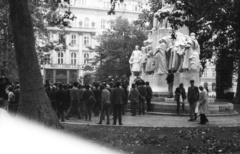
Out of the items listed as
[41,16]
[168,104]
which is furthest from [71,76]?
[168,104]

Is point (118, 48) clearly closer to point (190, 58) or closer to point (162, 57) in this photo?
point (162, 57)

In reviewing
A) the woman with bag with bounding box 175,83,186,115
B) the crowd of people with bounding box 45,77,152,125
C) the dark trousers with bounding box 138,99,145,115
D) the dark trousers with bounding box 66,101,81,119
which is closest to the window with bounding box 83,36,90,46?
the dark trousers with bounding box 138,99,145,115

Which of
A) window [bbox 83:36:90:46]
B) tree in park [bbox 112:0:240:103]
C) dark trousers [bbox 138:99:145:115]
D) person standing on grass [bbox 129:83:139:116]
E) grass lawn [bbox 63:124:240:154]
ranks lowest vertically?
grass lawn [bbox 63:124:240:154]

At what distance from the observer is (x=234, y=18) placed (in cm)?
3353

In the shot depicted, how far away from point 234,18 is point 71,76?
52.7m

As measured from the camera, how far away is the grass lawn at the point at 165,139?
9.46 meters

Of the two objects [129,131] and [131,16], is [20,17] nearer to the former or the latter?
[129,131]

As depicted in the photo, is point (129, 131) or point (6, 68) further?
point (6, 68)

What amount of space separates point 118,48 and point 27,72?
38425mm

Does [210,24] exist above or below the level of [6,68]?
above

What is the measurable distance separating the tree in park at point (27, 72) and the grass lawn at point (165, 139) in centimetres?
118

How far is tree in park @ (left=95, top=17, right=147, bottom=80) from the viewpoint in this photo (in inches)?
1934

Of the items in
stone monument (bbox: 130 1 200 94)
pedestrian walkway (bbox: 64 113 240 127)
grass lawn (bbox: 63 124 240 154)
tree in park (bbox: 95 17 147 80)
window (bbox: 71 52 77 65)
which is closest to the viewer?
grass lawn (bbox: 63 124 240 154)

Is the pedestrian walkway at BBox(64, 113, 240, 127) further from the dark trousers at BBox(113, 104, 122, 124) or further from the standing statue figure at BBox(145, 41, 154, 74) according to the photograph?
the standing statue figure at BBox(145, 41, 154, 74)
